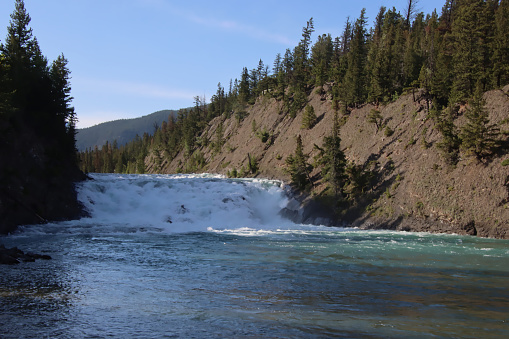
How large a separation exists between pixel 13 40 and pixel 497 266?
53.2 m

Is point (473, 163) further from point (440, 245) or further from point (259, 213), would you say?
point (259, 213)

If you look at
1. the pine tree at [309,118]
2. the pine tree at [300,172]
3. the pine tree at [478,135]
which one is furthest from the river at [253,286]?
the pine tree at [309,118]

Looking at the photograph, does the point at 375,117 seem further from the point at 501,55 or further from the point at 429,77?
the point at 501,55

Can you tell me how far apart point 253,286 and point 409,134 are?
35588 mm

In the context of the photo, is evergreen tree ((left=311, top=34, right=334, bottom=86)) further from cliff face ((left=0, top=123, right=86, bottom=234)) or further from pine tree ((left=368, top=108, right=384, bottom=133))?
cliff face ((left=0, top=123, right=86, bottom=234))

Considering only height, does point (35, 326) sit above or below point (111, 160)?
below

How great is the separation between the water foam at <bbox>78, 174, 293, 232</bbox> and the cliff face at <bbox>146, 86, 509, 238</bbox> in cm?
638

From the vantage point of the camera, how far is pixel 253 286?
15117mm

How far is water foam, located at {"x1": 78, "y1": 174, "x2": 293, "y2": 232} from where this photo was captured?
136 feet

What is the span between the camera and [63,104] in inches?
1909

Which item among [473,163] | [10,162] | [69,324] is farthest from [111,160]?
[69,324]

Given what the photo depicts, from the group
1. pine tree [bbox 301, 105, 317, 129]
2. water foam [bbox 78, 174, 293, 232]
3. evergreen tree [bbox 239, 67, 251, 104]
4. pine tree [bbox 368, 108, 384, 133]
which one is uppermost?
evergreen tree [bbox 239, 67, 251, 104]

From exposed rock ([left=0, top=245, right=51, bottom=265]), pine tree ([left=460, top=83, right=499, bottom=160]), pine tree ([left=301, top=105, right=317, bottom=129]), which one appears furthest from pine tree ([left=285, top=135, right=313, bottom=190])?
exposed rock ([left=0, top=245, right=51, bottom=265])

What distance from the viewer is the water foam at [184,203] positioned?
41.6m
